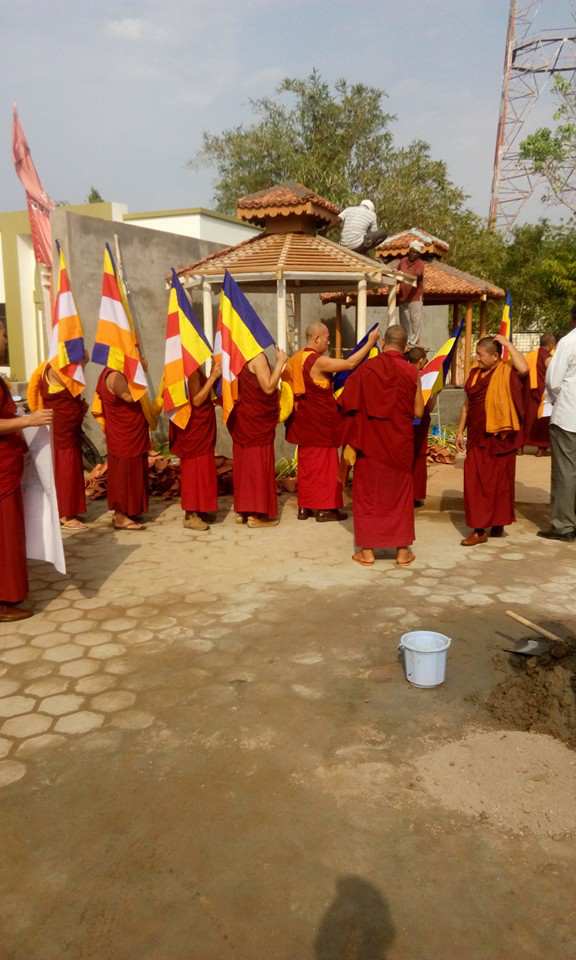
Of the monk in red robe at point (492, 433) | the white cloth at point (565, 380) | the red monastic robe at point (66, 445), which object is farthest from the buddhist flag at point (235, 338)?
the white cloth at point (565, 380)

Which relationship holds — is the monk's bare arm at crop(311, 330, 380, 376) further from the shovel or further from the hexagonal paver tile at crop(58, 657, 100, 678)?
the hexagonal paver tile at crop(58, 657, 100, 678)

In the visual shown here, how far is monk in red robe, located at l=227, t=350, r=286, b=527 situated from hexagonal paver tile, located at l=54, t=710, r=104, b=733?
3652 mm

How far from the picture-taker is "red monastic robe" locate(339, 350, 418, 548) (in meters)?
5.38

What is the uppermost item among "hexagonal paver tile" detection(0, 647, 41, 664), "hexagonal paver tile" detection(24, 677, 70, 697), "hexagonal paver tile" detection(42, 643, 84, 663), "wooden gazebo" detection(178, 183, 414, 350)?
"wooden gazebo" detection(178, 183, 414, 350)

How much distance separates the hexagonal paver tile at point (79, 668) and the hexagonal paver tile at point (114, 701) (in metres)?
0.27

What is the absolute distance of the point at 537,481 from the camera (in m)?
8.98

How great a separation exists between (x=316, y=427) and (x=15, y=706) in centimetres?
419

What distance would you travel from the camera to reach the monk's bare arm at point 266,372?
6516mm

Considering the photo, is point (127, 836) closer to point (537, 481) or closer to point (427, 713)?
point (427, 713)

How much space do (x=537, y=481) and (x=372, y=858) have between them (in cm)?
733

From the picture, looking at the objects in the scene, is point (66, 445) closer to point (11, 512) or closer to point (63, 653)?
point (11, 512)

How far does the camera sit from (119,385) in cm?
640

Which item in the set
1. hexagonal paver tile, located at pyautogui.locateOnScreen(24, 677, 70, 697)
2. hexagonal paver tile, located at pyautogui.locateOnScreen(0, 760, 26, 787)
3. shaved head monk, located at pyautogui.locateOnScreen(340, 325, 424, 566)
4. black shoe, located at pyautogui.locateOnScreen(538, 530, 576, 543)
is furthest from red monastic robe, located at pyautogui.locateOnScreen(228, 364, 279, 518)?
hexagonal paver tile, located at pyautogui.locateOnScreen(0, 760, 26, 787)

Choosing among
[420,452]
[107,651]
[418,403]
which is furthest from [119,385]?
[107,651]
